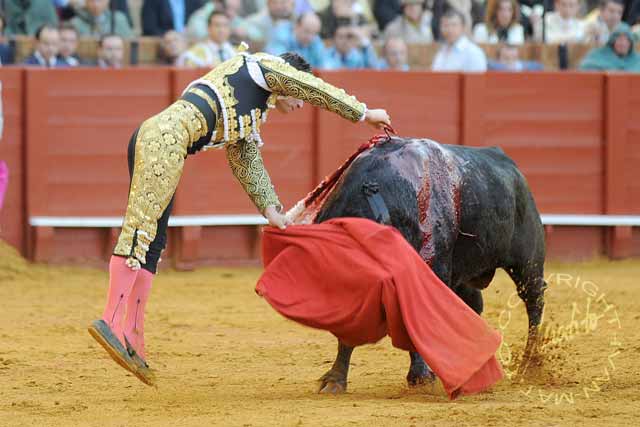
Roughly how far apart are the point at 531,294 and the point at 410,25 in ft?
17.0

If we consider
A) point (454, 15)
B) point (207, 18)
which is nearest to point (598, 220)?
point (454, 15)

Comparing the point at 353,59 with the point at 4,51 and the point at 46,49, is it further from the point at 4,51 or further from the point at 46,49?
the point at 4,51

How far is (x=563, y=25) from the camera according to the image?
1076 centimetres

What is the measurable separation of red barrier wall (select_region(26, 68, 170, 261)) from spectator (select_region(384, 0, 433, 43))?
2.26 meters

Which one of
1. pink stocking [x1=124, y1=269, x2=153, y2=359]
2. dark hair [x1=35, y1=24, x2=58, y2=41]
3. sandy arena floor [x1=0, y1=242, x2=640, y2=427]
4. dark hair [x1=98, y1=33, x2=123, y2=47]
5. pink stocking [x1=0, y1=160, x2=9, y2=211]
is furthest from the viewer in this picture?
dark hair [x1=98, y1=33, x2=123, y2=47]

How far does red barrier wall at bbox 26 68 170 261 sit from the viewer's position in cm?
881

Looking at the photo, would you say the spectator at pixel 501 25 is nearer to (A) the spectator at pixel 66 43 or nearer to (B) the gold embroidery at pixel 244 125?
(A) the spectator at pixel 66 43

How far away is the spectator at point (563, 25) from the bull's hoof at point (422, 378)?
621cm

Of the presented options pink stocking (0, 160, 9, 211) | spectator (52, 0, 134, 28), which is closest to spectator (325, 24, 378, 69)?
spectator (52, 0, 134, 28)

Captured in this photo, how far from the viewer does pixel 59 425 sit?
4.28 meters

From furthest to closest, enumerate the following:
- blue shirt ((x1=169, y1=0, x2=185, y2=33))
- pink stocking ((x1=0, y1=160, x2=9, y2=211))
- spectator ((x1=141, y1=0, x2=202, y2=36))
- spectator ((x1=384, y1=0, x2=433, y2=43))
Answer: spectator ((x1=384, y1=0, x2=433, y2=43)), blue shirt ((x1=169, y1=0, x2=185, y2=33)), spectator ((x1=141, y1=0, x2=202, y2=36)), pink stocking ((x1=0, y1=160, x2=9, y2=211))

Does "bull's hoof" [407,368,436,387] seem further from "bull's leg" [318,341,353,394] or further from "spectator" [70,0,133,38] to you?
"spectator" [70,0,133,38]

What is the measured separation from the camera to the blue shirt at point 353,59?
966 centimetres

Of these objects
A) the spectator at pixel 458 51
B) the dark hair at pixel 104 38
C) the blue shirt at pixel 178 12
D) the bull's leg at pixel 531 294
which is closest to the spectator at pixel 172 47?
the dark hair at pixel 104 38
